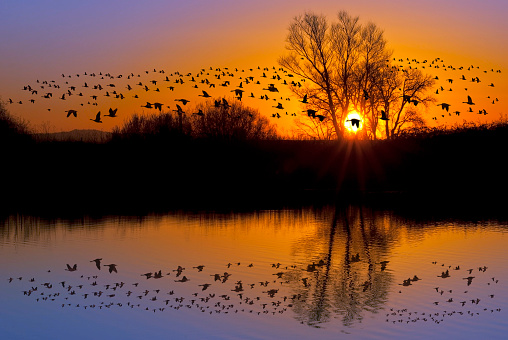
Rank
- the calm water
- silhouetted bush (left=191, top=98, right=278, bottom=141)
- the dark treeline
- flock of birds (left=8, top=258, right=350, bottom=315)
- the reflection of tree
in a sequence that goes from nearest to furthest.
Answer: the calm water, the reflection of tree, flock of birds (left=8, top=258, right=350, bottom=315), the dark treeline, silhouetted bush (left=191, top=98, right=278, bottom=141)

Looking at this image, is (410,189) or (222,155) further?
(222,155)

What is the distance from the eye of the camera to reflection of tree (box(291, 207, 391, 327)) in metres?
13.9

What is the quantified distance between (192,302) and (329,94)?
42.7 metres

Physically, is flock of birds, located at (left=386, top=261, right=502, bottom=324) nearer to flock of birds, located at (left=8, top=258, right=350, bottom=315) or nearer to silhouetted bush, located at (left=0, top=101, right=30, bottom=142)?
flock of birds, located at (left=8, top=258, right=350, bottom=315)

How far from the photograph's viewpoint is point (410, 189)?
163 ft

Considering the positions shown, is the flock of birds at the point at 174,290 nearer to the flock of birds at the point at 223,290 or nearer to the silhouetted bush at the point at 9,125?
the flock of birds at the point at 223,290

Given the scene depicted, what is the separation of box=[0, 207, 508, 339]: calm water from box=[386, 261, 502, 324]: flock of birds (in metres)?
0.03

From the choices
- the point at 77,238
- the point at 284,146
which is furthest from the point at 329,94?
the point at 77,238

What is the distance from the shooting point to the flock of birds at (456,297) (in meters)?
13.4

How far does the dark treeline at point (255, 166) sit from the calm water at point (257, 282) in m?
20.4

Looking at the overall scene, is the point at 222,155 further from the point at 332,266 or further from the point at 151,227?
the point at 332,266

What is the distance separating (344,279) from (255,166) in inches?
1424

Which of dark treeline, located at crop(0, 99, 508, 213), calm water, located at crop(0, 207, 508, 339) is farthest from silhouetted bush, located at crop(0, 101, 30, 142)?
calm water, located at crop(0, 207, 508, 339)

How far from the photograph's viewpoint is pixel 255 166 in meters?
53.1
